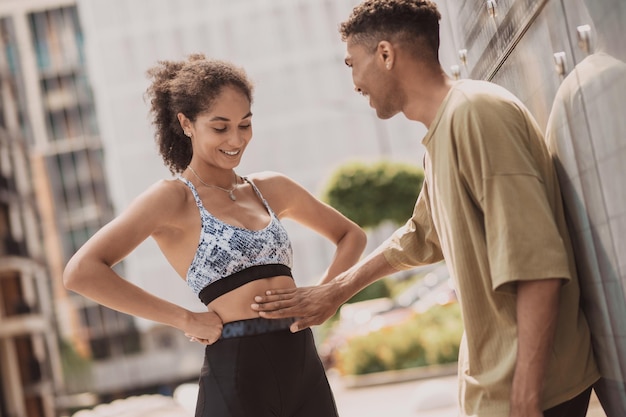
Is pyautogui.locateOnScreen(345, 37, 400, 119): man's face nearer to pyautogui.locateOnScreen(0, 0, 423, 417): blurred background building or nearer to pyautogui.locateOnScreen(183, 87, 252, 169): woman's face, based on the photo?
pyautogui.locateOnScreen(183, 87, 252, 169): woman's face

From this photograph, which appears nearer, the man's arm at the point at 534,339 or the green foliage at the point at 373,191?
the man's arm at the point at 534,339

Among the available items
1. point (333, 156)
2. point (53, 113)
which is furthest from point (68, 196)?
point (333, 156)

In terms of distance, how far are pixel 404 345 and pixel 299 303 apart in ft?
32.3

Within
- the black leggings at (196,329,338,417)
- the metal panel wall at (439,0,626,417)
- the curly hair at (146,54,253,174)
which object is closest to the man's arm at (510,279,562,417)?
the metal panel wall at (439,0,626,417)

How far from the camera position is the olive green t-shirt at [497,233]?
6.17 feet

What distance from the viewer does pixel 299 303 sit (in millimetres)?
2793

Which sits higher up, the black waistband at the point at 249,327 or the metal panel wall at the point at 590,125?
the metal panel wall at the point at 590,125

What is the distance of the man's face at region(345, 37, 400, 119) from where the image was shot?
2229mm

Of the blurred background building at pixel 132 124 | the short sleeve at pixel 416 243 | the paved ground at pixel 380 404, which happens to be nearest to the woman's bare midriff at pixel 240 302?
the short sleeve at pixel 416 243

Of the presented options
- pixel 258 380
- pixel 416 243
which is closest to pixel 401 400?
pixel 258 380

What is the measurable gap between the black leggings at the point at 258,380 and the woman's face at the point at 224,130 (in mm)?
562

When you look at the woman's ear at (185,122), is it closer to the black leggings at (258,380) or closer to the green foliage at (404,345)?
the black leggings at (258,380)

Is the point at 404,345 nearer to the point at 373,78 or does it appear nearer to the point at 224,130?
the point at 224,130

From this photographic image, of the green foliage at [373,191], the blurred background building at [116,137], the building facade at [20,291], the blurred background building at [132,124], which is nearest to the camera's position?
the green foliage at [373,191]
